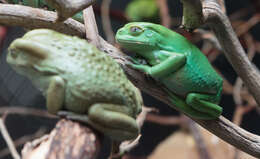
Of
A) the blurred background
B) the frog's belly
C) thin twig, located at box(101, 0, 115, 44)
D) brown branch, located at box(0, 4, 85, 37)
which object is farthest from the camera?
→ thin twig, located at box(101, 0, 115, 44)

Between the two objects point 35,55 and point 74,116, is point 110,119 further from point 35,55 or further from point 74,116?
point 35,55

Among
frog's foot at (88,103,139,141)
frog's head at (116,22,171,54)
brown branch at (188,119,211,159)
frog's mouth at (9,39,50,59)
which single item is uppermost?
frog's mouth at (9,39,50,59)

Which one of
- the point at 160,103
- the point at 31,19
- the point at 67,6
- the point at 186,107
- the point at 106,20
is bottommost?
the point at 160,103

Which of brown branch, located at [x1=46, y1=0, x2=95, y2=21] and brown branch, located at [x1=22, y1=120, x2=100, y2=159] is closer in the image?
brown branch, located at [x1=22, y1=120, x2=100, y2=159]

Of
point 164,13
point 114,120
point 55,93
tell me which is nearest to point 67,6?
point 55,93

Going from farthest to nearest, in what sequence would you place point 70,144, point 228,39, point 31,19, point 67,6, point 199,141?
point 199,141, point 228,39, point 31,19, point 67,6, point 70,144

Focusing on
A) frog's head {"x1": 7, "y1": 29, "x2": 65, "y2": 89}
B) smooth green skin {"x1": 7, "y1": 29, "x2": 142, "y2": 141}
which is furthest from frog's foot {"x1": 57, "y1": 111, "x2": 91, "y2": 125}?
frog's head {"x1": 7, "y1": 29, "x2": 65, "y2": 89}

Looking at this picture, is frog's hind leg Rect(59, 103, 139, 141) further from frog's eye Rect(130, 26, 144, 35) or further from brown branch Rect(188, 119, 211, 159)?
brown branch Rect(188, 119, 211, 159)
